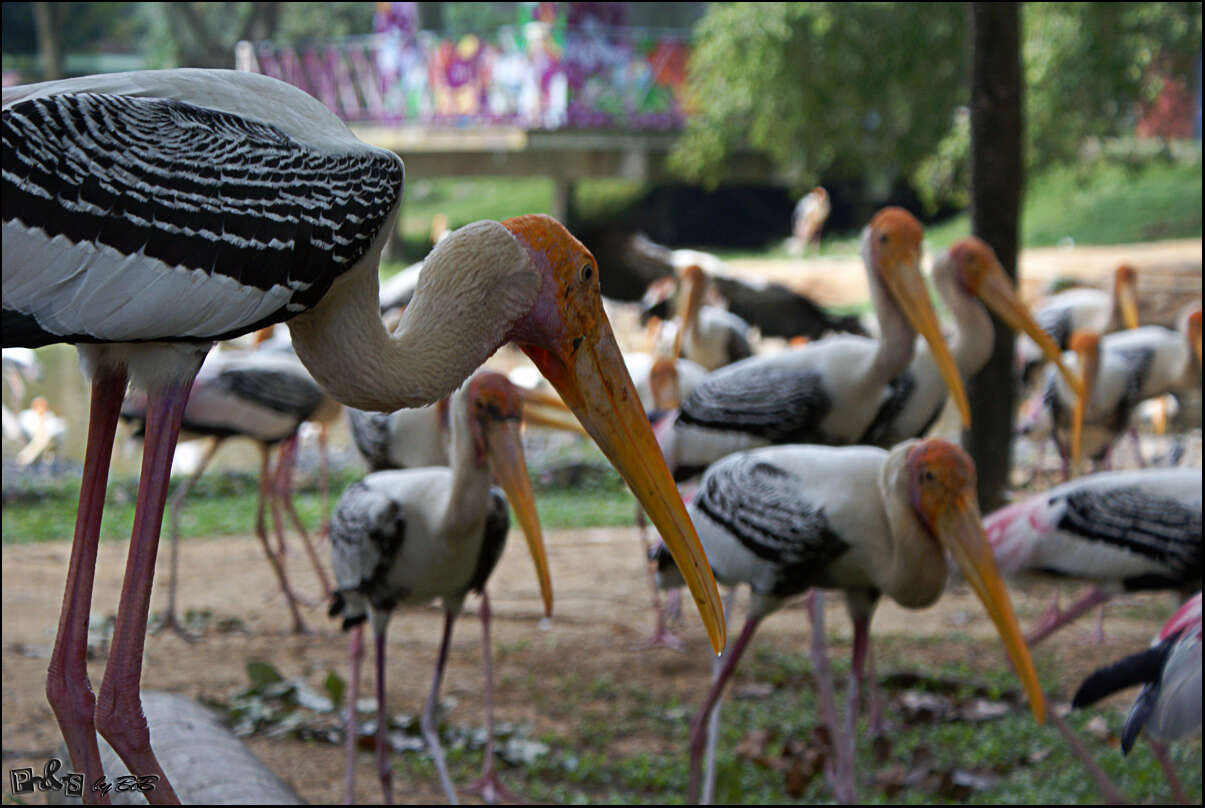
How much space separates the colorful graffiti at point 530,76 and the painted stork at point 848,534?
31.1ft

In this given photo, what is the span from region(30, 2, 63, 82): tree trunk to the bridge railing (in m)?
6.15

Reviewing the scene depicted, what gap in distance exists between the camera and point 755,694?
511 cm

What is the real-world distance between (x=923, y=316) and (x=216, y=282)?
3.37m

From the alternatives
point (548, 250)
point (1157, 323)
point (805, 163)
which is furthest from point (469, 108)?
point (548, 250)

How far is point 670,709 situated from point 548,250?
2829 millimetres

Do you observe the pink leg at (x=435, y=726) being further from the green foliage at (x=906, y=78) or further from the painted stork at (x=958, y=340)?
the green foliage at (x=906, y=78)

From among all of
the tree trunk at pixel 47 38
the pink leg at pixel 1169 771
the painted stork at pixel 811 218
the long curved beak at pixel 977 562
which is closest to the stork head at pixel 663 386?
the long curved beak at pixel 977 562

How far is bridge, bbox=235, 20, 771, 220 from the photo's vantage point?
14.6 metres

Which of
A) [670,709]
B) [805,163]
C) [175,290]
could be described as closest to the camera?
[175,290]

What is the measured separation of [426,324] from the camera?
2438 millimetres

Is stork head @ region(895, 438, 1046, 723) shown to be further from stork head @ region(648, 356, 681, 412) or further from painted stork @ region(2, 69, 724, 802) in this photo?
stork head @ region(648, 356, 681, 412)

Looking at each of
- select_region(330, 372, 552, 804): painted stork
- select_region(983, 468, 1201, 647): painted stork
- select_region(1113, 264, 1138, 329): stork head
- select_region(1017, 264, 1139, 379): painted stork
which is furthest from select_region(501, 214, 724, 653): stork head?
select_region(1113, 264, 1138, 329): stork head

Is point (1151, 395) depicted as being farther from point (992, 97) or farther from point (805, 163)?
point (805, 163)

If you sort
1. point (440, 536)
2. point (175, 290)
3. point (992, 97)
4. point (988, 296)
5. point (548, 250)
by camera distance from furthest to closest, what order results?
point (992, 97) < point (988, 296) < point (440, 536) < point (548, 250) < point (175, 290)
